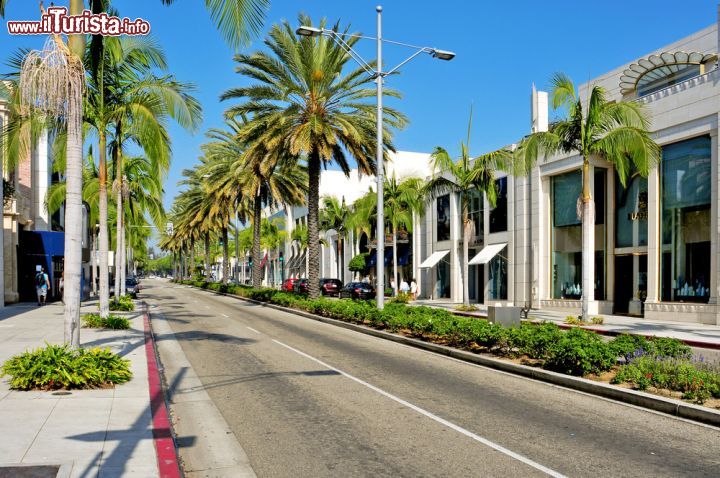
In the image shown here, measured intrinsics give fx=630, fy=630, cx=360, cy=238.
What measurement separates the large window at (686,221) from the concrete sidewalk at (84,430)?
21.6 meters

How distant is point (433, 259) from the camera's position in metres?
43.7

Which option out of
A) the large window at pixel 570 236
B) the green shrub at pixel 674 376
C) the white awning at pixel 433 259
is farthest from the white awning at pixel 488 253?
the green shrub at pixel 674 376

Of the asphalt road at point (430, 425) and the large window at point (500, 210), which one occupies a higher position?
the large window at point (500, 210)

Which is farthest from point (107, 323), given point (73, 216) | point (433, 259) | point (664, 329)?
point (433, 259)

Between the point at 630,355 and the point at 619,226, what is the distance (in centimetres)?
1953

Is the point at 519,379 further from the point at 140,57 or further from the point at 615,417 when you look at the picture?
the point at 140,57

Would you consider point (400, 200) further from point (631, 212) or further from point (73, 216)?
point (73, 216)

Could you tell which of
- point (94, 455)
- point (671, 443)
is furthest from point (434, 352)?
point (94, 455)

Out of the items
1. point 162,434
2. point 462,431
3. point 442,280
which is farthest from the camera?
point 442,280

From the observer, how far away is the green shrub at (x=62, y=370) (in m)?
9.86

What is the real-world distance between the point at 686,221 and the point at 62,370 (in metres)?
23.9

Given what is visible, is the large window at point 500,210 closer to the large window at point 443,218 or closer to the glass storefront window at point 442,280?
the large window at point 443,218

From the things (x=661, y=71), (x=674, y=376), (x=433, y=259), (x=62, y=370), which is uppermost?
(x=661, y=71)

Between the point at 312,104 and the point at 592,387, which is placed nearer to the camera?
the point at 592,387
